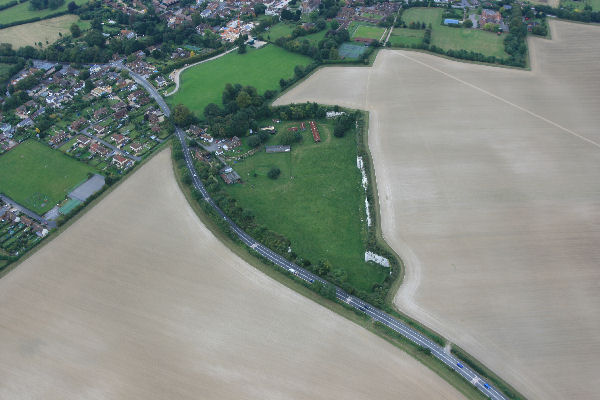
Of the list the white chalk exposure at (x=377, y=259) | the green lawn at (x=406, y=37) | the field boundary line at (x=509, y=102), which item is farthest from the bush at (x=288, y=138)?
the green lawn at (x=406, y=37)

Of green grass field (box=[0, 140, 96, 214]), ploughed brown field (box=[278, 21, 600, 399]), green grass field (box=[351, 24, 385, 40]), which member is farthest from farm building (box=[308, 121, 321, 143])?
green grass field (box=[351, 24, 385, 40])

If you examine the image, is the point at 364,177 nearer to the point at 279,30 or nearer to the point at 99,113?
the point at 99,113

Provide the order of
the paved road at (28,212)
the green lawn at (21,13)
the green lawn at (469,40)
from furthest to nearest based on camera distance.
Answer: the green lawn at (21,13)
the green lawn at (469,40)
the paved road at (28,212)

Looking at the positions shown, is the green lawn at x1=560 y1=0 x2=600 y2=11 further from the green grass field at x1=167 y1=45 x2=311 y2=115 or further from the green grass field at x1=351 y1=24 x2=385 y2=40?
the green grass field at x1=167 y1=45 x2=311 y2=115

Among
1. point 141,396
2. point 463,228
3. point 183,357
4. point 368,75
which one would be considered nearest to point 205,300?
point 183,357

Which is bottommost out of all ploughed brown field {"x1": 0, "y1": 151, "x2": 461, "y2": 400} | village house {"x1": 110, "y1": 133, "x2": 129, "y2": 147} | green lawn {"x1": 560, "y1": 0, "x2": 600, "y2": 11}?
ploughed brown field {"x1": 0, "y1": 151, "x2": 461, "y2": 400}

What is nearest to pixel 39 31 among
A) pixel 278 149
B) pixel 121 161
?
pixel 121 161

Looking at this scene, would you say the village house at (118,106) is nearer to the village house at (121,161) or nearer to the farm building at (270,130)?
the village house at (121,161)

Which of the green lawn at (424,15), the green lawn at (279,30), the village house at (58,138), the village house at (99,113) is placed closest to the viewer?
the village house at (58,138)

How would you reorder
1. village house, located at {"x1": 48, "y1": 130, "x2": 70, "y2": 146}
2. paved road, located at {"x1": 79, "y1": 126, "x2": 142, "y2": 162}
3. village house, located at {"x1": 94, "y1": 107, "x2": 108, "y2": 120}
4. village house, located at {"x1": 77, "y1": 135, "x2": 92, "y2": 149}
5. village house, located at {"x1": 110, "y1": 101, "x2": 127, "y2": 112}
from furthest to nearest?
village house, located at {"x1": 110, "y1": 101, "x2": 127, "y2": 112} < village house, located at {"x1": 94, "y1": 107, "x2": 108, "y2": 120} < village house, located at {"x1": 48, "y1": 130, "x2": 70, "y2": 146} < village house, located at {"x1": 77, "y1": 135, "x2": 92, "y2": 149} < paved road, located at {"x1": 79, "y1": 126, "x2": 142, "y2": 162}
